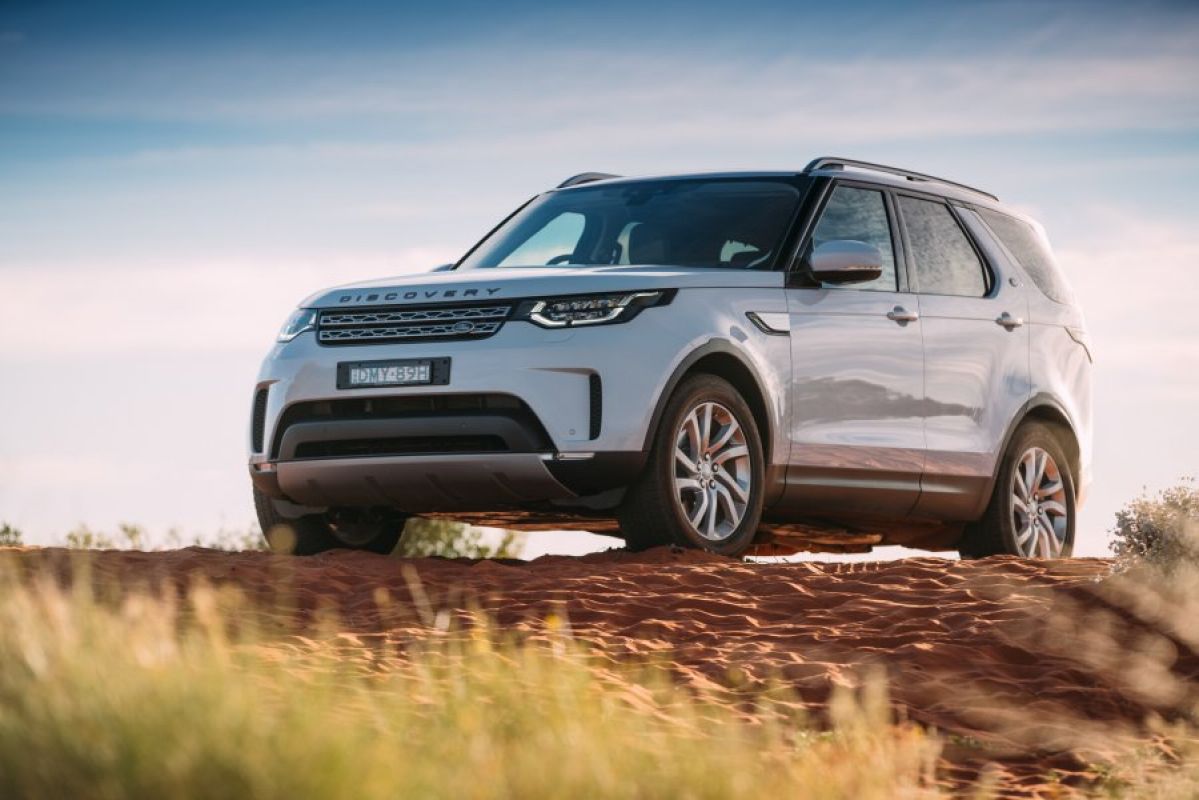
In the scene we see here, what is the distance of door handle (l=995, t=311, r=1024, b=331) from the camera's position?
12406 mm

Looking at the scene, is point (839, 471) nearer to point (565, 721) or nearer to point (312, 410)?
point (312, 410)

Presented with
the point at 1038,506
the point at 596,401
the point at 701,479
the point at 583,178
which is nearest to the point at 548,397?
the point at 596,401

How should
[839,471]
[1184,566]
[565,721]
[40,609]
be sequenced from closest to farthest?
[565,721]
[40,609]
[1184,566]
[839,471]

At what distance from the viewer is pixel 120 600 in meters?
7.90

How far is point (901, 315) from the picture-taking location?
1136cm

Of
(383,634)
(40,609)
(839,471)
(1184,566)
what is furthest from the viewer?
(839,471)

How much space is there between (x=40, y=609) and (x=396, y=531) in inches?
184

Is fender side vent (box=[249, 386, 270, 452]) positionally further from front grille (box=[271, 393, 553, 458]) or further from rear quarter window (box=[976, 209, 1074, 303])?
rear quarter window (box=[976, 209, 1074, 303])

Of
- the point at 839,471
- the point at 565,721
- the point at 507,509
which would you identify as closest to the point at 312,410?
the point at 507,509

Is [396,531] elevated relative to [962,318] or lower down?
lower down

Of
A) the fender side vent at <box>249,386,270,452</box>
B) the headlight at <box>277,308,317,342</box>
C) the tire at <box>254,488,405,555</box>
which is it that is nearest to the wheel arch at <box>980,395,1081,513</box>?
the tire at <box>254,488,405,555</box>

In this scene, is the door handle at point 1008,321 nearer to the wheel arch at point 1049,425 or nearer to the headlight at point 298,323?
the wheel arch at point 1049,425

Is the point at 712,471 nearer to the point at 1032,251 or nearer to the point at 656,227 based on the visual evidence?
the point at 656,227

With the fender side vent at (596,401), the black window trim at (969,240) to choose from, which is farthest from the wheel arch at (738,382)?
the black window trim at (969,240)
